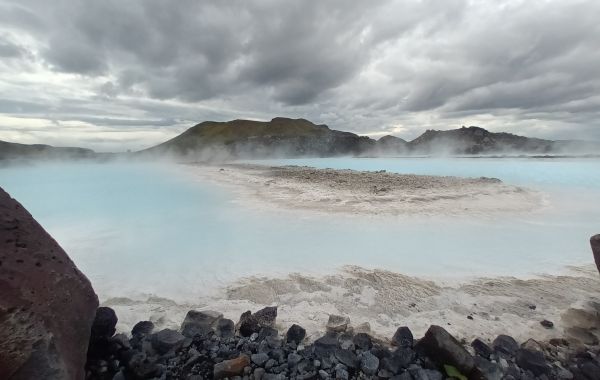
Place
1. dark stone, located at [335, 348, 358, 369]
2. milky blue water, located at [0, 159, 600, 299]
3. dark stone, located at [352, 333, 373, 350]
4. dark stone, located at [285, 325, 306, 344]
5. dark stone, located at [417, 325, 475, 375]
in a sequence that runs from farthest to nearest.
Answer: milky blue water, located at [0, 159, 600, 299] → dark stone, located at [285, 325, 306, 344] → dark stone, located at [352, 333, 373, 350] → dark stone, located at [335, 348, 358, 369] → dark stone, located at [417, 325, 475, 375]

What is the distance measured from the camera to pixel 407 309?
5531 mm

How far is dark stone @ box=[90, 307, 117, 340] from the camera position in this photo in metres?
4.22

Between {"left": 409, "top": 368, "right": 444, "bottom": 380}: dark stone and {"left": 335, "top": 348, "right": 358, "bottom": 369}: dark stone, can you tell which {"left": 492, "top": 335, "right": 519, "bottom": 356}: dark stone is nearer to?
{"left": 409, "top": 368, "right": 444, "bottom": 380}: dark stone

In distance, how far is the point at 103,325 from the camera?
4.30 meters

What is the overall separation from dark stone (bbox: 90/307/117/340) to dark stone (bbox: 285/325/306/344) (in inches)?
85.5

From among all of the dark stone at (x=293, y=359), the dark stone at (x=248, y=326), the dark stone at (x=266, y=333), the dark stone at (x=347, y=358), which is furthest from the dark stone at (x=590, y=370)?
the dark stone at (x=248, y=326)

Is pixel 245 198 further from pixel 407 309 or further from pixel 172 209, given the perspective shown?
pixel 407 309

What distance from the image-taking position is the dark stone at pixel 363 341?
14.1ft

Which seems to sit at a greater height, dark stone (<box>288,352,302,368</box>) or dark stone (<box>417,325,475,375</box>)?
dark stone (<box>417,325,475,375</box>)

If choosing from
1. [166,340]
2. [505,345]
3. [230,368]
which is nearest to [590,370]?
[505,345]

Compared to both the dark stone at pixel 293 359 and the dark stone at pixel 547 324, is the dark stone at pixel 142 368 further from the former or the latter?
the dark stone at pixel 547 324

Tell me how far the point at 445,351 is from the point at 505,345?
99cm

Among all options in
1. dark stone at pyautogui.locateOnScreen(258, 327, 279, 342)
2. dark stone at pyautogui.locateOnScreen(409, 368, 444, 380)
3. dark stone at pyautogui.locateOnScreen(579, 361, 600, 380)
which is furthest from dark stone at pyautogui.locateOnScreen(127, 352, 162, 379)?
dark stone at pyautogui.locateOnScreen(579, 361, 600, 380)

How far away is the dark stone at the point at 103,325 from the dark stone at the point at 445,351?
3.74m
